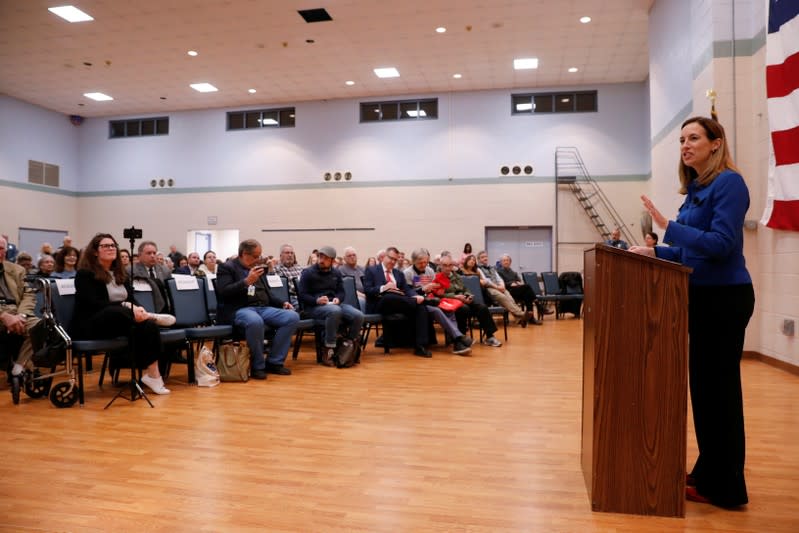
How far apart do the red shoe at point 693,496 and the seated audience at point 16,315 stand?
4251 millimetres

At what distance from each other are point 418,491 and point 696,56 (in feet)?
20.6

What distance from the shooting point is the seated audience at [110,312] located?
3787mm

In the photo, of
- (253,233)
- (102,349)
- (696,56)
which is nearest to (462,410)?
(102,349)

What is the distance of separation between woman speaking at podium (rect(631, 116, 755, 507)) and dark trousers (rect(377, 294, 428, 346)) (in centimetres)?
394

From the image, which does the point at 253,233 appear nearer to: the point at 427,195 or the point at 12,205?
the point at 427,195

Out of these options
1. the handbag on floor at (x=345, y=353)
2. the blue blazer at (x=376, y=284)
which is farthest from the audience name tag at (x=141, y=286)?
the blue blazer at (x=376, y=284)

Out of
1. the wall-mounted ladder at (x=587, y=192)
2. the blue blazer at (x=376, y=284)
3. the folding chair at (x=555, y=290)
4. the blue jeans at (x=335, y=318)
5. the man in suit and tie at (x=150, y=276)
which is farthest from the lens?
the wall-mounted ladder at (x=587, y=192)

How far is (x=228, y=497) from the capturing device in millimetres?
2113

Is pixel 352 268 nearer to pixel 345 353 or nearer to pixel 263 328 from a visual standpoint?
pixel 345 353

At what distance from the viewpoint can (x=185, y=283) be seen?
475cm

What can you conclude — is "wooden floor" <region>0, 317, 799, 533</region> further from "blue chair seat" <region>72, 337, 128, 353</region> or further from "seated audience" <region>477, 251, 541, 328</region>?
"seated audience" <region>477, 251, 541, 328</region>

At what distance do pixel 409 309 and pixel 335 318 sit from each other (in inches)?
39.9

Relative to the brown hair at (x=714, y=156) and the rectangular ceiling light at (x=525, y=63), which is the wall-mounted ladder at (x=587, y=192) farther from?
the brown hair at (x=714, y=156)

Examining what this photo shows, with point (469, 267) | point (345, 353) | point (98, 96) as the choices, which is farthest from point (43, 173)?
point (345, 353)
